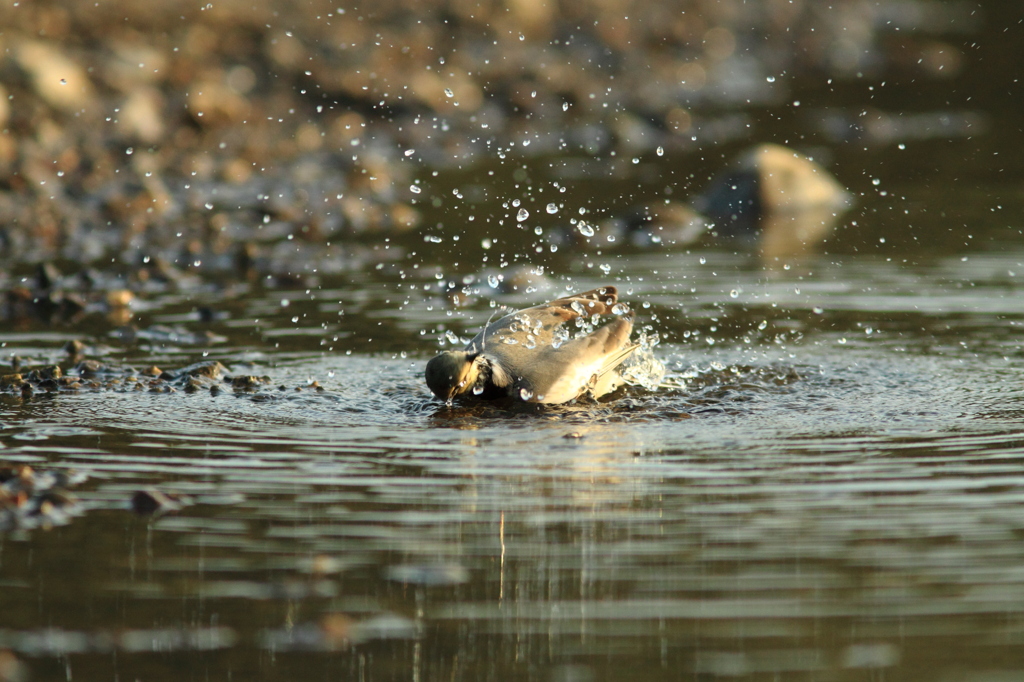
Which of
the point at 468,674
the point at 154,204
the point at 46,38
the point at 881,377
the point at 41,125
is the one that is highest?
the point at 46,38

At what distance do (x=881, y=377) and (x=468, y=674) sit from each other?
15.5 ft

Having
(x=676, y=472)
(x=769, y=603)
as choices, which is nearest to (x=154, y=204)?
(x=676, y=472)

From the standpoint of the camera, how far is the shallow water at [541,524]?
13.3 feet

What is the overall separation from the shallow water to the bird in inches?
5.0

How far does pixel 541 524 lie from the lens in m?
5.23

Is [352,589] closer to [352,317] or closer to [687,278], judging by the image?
[352,317]

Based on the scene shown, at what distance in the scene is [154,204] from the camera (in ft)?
47.4

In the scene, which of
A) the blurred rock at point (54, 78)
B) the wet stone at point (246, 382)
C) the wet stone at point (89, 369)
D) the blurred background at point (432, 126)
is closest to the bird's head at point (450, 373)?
the wet stone at point (246, 382)

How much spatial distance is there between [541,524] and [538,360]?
2.37 meters

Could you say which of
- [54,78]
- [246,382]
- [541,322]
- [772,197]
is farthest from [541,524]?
[54,78]

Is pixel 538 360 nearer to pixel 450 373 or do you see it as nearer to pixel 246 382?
pixel 450 373

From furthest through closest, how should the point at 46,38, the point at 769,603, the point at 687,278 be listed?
the point at 46,38, the point at 687,278, the point at 769,603

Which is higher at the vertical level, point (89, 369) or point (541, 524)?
point (89, 369)

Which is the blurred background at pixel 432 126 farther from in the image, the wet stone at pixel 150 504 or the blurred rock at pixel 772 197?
the wet stone at pixel 150 504
